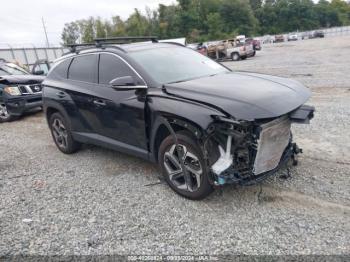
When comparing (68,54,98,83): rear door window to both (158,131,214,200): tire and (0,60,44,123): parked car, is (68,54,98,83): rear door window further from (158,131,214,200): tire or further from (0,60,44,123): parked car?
(0,60,44,123): parked car

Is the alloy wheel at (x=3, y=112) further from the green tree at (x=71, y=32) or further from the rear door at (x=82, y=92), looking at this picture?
the green tree at (x=71, y=32)

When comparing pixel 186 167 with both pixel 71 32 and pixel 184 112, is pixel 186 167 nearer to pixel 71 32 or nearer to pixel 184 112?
pixel 184 112

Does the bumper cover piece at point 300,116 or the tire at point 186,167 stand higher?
the bumper cover piece at point 300,116

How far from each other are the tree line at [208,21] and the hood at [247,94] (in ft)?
253

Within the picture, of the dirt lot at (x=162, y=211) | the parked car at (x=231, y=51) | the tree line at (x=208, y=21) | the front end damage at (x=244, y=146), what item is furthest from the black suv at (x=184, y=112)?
the tree line at (x=208, y=21)

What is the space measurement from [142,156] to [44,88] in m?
2.81

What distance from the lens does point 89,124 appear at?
4988 millimetres

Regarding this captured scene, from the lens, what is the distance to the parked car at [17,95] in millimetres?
8734

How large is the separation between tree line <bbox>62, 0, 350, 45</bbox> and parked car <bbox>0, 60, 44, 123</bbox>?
233 ft

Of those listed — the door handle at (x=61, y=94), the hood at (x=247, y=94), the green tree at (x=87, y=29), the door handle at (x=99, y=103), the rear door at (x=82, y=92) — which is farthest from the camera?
the green tree at (x=87, y=29)

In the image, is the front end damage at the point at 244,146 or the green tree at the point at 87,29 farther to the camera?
the green tree at the point at 87,29

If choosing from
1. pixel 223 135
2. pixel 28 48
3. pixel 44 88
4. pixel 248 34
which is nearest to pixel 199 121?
pixel 223 135

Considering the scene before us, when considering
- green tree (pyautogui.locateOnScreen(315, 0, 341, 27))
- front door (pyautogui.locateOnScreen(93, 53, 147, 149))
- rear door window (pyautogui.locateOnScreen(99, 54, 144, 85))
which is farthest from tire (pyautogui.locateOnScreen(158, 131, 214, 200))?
green tree (pyautogui.locateOnScreen(315, 0, 341, 27))

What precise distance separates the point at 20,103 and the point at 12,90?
39 cm
